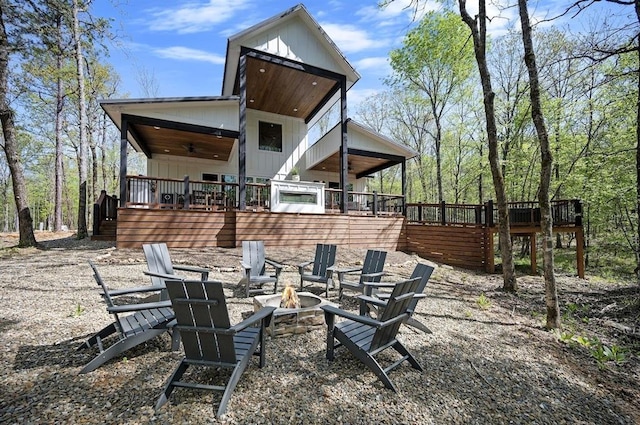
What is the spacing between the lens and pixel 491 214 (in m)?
9.88

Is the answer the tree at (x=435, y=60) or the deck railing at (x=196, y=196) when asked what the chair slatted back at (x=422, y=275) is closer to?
the deck railing at (x=196, y=196)

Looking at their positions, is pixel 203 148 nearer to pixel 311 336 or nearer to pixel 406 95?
pixel 311 336

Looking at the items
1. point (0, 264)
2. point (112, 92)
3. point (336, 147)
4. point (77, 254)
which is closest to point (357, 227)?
point (336, 147)

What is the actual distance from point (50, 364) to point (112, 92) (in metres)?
21.8

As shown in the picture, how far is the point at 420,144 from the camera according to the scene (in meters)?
22.6

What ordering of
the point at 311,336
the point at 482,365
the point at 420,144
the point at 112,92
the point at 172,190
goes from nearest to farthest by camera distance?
the point at 482,365
the point at 311,336
the point at 172,190
the point at 112,92
the point at 420,144

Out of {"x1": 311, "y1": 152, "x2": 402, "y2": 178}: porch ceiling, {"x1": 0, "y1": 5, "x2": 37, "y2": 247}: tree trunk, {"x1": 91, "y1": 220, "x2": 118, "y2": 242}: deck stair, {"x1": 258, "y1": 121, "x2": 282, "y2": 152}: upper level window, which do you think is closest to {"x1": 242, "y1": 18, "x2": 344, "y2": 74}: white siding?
{"x1": 311, "y1": 152, "x2": 402, "y2": 178}: porch ceiling

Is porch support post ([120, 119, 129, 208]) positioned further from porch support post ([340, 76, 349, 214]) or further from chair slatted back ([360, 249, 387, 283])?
chair slatted back ([360, 249, 387, 283])

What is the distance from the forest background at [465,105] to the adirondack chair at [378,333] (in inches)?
187

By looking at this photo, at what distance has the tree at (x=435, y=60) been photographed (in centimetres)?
1472

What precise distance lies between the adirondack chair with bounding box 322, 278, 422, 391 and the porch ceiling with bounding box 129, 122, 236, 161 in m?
8.24

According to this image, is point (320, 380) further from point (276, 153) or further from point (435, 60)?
point (435, 60)

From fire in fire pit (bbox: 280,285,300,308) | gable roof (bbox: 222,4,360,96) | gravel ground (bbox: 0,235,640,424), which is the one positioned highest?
gable roof (bbox: 222,4,360,96)

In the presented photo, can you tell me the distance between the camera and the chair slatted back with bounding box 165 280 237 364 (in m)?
2.05
